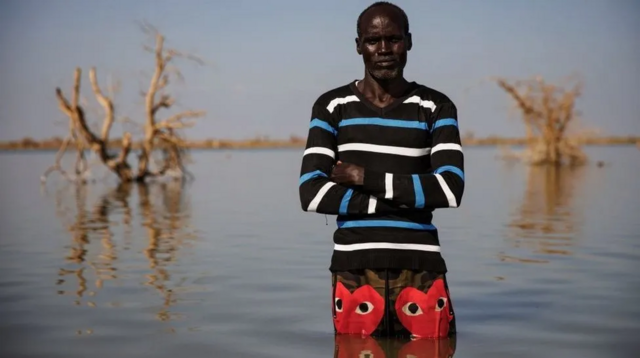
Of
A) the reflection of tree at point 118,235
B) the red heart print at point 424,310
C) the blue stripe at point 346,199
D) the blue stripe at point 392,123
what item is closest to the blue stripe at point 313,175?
the blue stripe at point 346,199

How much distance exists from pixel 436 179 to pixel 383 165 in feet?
0.80

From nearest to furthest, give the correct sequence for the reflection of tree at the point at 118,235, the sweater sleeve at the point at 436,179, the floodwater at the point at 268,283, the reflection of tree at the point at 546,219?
the sweater sleeve at the point at 436,179, the floodwater at the point at 268,283, the reflection of tree at the point at 118,235, the reflection of tree at the point at 546,219

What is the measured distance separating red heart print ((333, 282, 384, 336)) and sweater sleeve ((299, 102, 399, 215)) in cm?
38

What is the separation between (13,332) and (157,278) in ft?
8.42

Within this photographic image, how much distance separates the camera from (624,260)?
389 inches

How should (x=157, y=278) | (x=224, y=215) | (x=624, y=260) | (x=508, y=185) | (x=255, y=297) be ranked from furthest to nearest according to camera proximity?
(x=508, y=185), (x=224, y=215), (x=624, y=260), (x=157, y=278), (x=255, y=297)

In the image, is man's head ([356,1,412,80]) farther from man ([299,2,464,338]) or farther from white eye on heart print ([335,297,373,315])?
white eye on heart print ([335,297,373,315])

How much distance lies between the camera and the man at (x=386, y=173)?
409 cm

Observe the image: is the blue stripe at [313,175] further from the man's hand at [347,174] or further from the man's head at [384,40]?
the man's head at [384,40]

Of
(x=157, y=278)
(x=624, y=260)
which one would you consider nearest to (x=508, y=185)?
(x=624, y=260)

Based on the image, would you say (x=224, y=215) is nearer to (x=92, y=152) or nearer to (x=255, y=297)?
(x=255, y=297)

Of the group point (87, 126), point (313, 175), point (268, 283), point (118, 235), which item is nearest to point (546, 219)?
point (118, 235)

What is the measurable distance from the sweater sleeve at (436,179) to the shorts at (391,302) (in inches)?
15.1

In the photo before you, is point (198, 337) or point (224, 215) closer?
point (198, 337)
